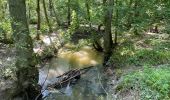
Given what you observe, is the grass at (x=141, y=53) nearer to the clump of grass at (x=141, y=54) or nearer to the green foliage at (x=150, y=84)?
the clump of grass at (x=141, y=54)

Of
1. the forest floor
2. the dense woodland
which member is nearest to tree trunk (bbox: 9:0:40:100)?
the dense woodland

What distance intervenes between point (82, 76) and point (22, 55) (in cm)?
472

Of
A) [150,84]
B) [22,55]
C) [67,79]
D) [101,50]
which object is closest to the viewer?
[150,84]

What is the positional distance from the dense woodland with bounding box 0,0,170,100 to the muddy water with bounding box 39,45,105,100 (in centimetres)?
9

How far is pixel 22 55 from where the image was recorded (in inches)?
463

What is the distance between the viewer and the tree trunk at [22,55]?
451 inches

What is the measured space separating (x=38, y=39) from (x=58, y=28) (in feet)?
14.9

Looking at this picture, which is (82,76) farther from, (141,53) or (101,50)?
(101,50)

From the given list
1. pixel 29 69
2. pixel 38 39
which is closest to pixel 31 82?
pixel 29 69

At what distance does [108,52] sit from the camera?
58.0ft

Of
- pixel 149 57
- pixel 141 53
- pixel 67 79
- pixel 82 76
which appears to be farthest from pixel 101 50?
pixel 67 79

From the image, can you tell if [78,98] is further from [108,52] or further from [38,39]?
[38,39]

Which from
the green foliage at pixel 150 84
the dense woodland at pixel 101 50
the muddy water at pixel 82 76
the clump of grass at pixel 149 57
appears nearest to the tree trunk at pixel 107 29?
the dense woodland at pixel 101 50

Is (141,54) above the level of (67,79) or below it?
above
